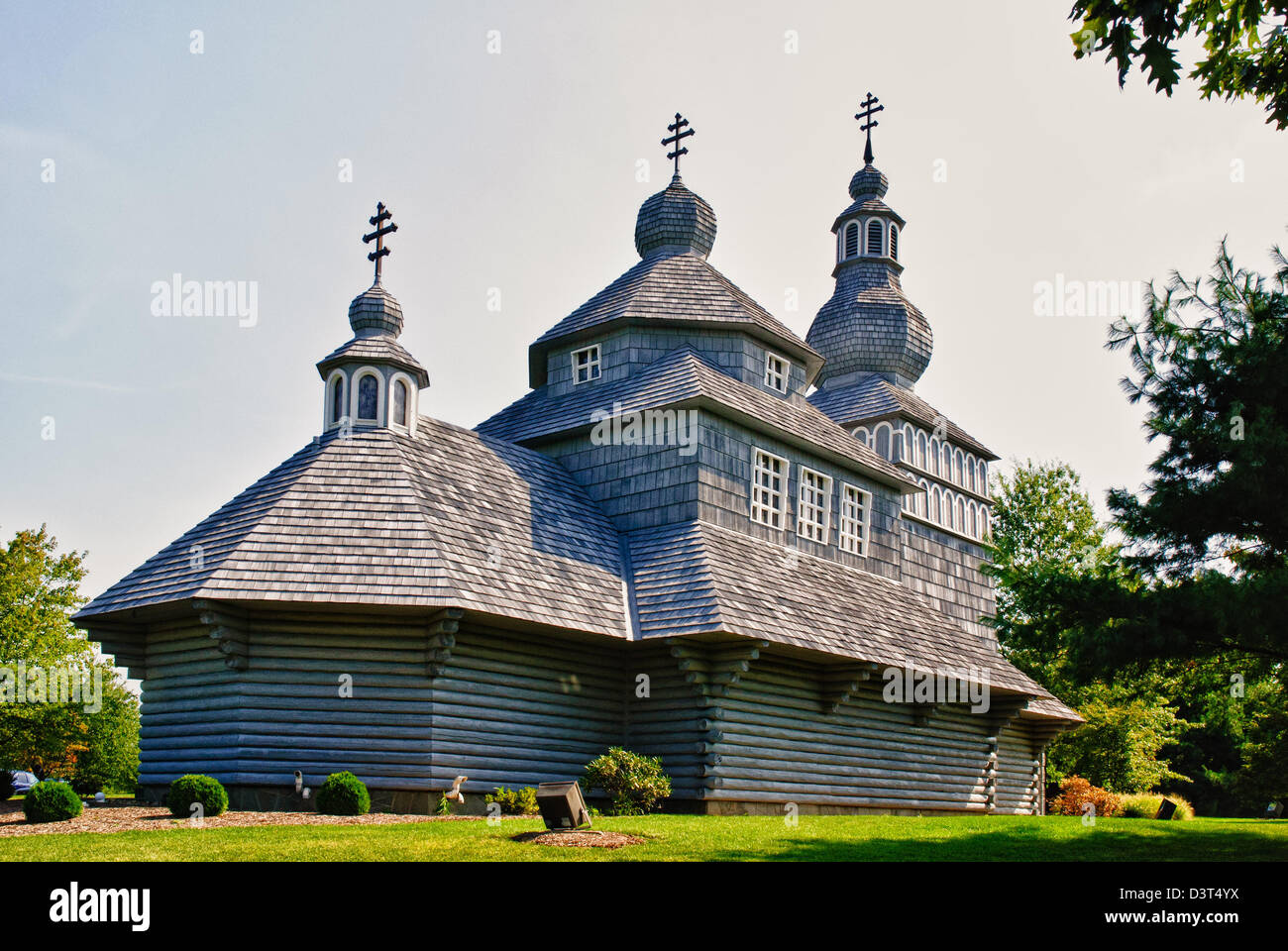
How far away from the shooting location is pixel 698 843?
532 inches

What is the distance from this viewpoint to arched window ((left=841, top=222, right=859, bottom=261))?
3972cm

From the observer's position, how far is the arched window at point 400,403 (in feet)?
73.0

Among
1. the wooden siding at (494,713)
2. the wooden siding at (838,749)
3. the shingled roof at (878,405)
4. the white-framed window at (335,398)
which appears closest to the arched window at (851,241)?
the shingled roof at (878,405)

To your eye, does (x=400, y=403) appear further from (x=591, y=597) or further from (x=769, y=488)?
(x=769, y=488)

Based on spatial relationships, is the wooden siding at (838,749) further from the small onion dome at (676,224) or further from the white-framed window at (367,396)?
the small onion dome at (676,224)

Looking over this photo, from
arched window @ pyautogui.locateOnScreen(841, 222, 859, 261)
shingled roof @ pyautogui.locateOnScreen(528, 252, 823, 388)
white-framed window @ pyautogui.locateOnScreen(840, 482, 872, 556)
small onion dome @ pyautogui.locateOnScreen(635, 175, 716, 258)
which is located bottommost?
white-framed window @ pyautogui.locateOnScreen(840, 482, 872, 556)

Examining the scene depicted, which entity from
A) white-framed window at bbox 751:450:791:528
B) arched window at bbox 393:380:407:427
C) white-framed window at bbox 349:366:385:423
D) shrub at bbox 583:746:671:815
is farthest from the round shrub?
white-framed window at bbox 751:450:791:528

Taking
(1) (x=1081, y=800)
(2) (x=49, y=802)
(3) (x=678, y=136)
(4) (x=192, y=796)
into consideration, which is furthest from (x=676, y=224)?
(2) (x=49, y=802)

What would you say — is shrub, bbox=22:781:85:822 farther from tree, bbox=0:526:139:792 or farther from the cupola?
tree, bbox=0:526:139:792

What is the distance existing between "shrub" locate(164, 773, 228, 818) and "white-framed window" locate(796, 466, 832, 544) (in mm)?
13628

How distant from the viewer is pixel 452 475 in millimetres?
22172

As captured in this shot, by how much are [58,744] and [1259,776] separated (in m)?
33.7

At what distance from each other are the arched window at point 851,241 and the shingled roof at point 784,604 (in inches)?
614
